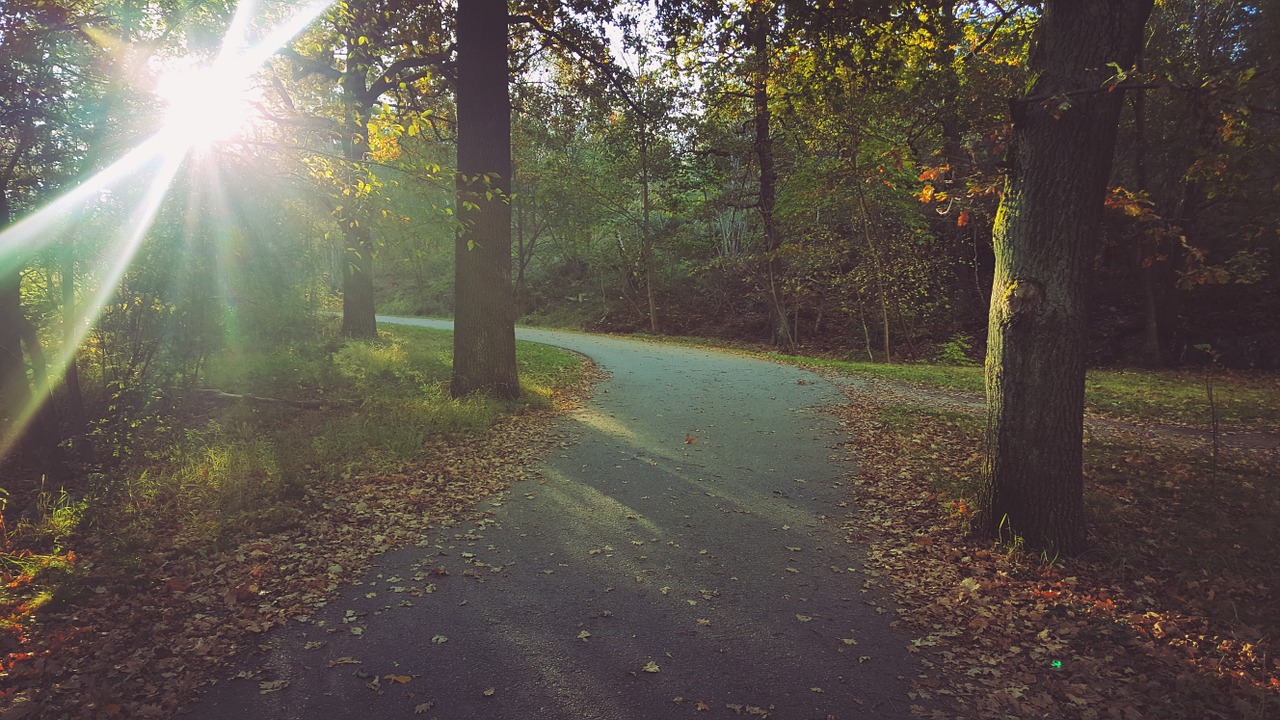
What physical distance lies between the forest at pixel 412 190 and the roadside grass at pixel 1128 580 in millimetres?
496

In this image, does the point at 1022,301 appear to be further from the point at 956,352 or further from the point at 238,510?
the point at 956,352

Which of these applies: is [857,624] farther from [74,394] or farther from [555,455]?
[74,394]

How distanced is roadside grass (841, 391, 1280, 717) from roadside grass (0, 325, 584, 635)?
540cm

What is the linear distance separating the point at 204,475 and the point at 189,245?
3.64m

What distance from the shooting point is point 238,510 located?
5102 mm

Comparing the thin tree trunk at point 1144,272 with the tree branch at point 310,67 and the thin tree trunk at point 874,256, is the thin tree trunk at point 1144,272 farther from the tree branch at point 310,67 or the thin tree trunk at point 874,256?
the tree branch at point 310,67

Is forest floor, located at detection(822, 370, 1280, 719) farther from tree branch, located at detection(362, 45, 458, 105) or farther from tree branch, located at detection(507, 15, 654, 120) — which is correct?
tree branch, located at detection(362, 45, 458, 105)

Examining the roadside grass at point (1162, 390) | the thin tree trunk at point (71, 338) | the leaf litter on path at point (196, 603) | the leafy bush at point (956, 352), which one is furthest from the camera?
the leafy bush at point (956, 352)

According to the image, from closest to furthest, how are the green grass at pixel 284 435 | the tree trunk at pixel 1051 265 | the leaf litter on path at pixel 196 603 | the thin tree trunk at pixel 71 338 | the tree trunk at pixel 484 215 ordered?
1. the leaf litter on path at pixel 196 603
2. the tree trunk at pixel 1051 265
3. the green grass at pixel 284 435
4. the thin tree trunk at pixel 71 338
5. the tree trunk at pixel 484 215

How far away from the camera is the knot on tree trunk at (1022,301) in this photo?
4.23 metres

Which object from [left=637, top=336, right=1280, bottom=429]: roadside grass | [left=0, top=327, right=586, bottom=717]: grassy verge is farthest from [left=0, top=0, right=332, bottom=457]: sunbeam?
[left=637, top=336, right=1280, bottom=429]: roadside grass

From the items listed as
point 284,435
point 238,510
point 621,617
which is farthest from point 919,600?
point 284,435

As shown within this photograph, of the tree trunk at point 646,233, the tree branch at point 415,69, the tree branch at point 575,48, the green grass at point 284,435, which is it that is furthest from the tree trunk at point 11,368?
the tree trunk at point 646,233

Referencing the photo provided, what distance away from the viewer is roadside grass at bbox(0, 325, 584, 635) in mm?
4375
